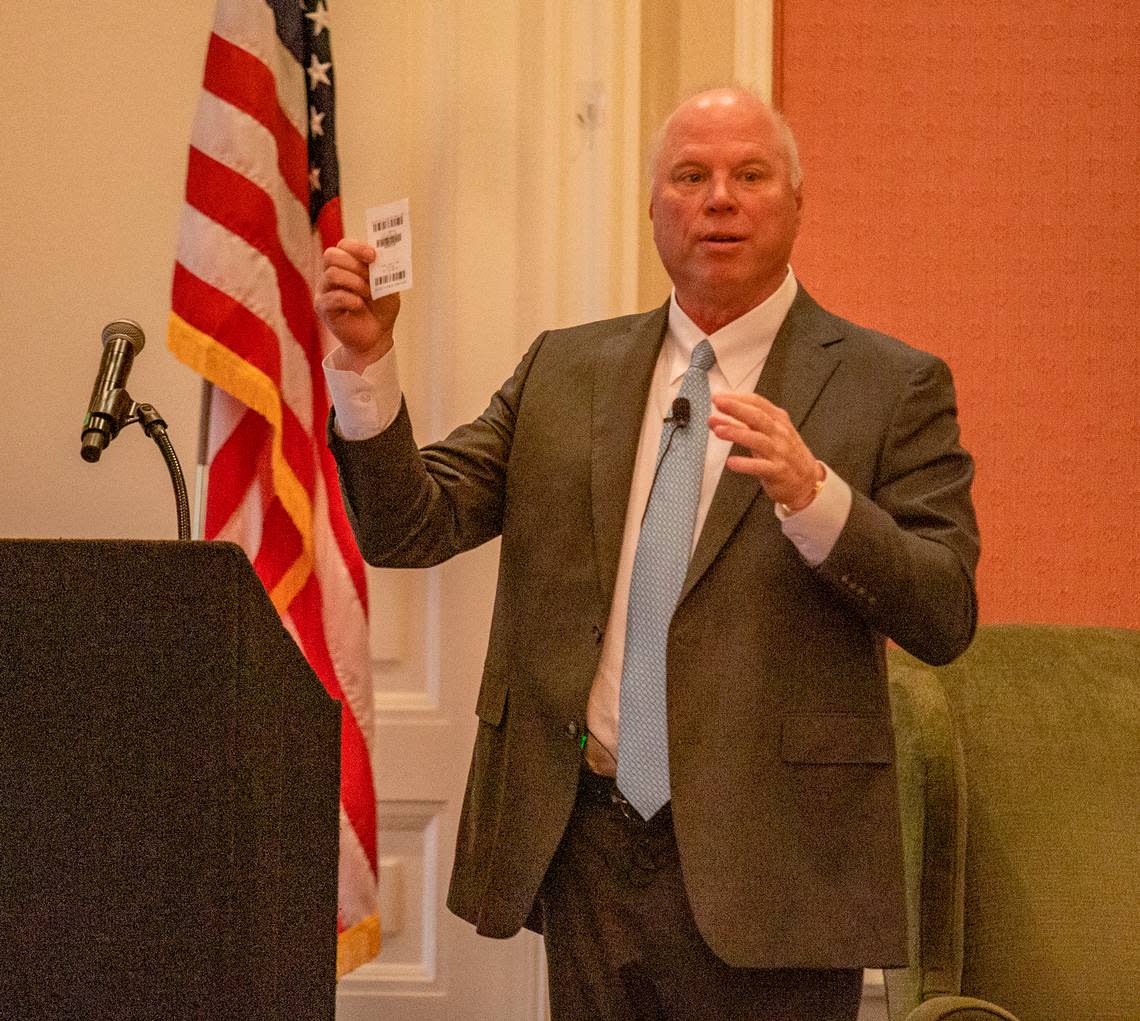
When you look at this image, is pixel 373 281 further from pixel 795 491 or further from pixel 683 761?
pixel 683 761

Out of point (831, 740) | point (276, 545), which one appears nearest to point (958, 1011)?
point (831, 740)

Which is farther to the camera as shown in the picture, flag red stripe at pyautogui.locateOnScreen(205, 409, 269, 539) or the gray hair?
flag red stripe at pyautogui.locateOnScreen(205, 409, 269, 539)

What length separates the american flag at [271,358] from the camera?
259 cm

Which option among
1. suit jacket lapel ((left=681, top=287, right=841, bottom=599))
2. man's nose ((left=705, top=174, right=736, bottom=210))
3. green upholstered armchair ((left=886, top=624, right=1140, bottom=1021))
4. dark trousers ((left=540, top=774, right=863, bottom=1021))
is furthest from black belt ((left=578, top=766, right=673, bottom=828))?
man's nose ((left=705, top=174, right=736, bottom=210))

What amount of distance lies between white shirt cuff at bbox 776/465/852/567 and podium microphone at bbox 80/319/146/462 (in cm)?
80

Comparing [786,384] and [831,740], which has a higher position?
[786,384]

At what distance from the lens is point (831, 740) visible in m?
1.67

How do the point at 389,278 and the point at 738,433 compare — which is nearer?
the point at 738,433

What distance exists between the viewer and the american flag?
2.59 metres

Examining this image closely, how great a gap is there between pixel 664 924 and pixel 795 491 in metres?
0.55

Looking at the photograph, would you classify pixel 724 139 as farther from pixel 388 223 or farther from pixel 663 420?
pixel 388 223

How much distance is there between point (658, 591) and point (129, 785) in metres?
0.84

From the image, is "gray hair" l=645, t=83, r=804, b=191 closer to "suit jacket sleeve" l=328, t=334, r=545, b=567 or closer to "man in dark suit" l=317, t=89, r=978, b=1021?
"man in dark suit" l=317, t=89, r=978, b=1021

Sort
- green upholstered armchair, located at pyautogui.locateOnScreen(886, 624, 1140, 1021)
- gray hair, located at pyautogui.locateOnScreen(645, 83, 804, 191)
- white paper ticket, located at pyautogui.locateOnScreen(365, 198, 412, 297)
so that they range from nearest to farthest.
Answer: white paper ticket, located at pyautogui.locateOnScreen(365, 198, 412, 297) → gray hair, located at pyautogui.locateOnScreen(645, 83, 804, 191) → green upholstered armchair, located at pyautogui.locateOnScreen(886, 624, 1140, 1021)
